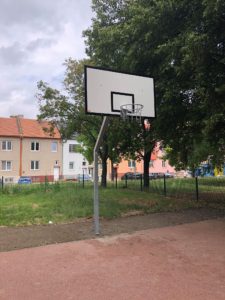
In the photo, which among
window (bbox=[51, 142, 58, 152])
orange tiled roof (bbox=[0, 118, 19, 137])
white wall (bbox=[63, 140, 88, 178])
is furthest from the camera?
white wall (bbox=[63, 140, 88, 178])

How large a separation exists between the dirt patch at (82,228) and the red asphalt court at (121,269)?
53 cm

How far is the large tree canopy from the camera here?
38.3ft

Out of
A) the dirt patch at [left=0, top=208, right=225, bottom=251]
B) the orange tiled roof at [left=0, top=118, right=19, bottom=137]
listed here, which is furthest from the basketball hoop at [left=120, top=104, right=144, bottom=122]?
the orange tiled roof at [left=0, top=118, right=19, bottom=137]

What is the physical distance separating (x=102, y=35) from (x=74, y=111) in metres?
9.77

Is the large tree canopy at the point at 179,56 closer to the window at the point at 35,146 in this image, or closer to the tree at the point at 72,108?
the tree at the point at 72,108

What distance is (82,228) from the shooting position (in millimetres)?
11258

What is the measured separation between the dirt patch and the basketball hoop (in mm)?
3385

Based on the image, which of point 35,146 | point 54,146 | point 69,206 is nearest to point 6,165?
point 35,146

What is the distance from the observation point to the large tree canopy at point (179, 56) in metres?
11.7

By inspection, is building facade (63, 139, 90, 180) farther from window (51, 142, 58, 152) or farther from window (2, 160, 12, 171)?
window (2, 160, 12, 171)

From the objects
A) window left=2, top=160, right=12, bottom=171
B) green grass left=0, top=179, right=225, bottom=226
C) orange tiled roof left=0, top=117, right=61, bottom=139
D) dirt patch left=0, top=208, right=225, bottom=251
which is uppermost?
orange tiled roof left=0, top=117, right=61, bottom=139

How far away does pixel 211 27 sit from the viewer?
11.8 metres

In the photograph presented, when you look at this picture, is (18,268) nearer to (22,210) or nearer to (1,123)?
(22,210)

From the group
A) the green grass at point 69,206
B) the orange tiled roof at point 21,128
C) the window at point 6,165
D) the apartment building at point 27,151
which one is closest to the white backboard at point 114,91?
the green grass at point 69,206
